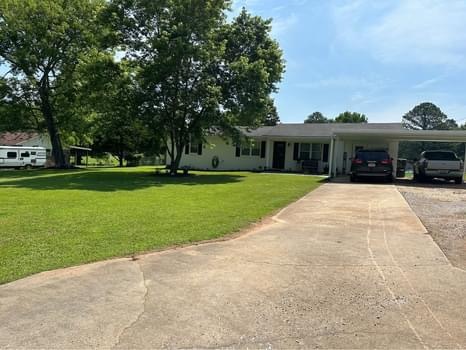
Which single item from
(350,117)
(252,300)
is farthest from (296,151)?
(350,117)

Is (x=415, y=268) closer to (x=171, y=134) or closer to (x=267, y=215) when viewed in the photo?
(x=267, y=215)

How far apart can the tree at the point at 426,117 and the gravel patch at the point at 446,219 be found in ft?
308

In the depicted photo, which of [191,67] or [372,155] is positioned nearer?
[372,155]

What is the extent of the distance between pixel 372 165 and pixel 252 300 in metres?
15.4

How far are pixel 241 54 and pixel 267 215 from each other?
52.1 ft

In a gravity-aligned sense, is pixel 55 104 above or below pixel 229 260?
above

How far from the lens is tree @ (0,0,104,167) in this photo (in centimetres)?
3028

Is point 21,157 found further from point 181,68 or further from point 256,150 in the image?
point 181,68

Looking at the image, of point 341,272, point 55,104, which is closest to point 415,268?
point 341,272

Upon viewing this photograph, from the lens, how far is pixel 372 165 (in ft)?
59.2

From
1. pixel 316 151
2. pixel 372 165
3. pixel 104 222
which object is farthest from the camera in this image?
pixel 316 151

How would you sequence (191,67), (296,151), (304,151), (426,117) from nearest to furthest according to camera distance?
(191,67) → (304,151) → (296,151) → (426,117)

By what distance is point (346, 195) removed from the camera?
42.5 feet

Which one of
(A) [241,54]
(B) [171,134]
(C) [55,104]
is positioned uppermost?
(A) [241,54]
